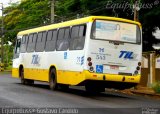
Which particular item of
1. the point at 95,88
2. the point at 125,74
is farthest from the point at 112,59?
the point at 95,88

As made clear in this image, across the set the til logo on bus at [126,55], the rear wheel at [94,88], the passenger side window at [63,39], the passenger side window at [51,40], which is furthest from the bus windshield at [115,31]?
the passenger side window at [51,40]

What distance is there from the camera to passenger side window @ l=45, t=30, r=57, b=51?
24.1 m

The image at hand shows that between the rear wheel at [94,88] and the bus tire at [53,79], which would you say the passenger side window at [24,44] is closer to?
the bus tire at [53,79]

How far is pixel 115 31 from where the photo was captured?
2089cm

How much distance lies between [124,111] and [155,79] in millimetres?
12248

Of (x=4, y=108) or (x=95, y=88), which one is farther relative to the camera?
(x=95, y=88)

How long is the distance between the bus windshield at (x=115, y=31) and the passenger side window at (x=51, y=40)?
3.94 metres

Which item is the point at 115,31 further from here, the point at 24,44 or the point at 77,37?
the point at 24,44

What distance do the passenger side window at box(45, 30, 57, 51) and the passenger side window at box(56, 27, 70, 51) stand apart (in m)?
0.46

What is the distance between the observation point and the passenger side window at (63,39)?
74.1 ft

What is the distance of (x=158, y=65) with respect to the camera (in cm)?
2695

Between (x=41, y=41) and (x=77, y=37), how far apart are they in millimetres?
4840

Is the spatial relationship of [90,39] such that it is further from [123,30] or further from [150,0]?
[150,0]

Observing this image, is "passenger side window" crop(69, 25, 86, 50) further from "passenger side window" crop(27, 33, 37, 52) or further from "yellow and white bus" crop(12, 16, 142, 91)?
"passenger side window" crop(27, 33, 37, 52)
